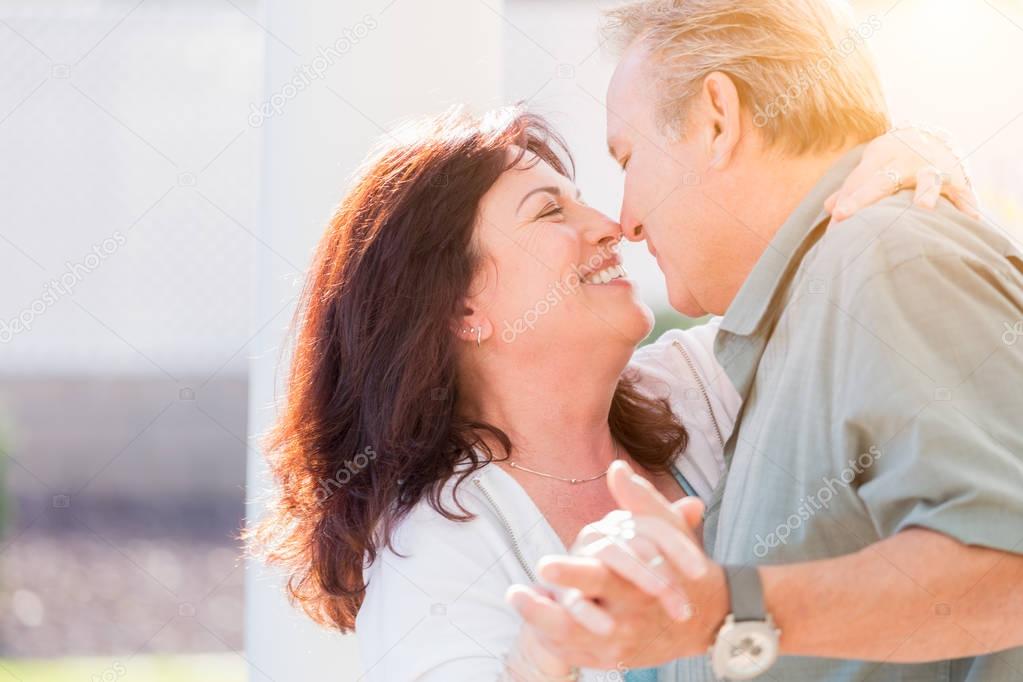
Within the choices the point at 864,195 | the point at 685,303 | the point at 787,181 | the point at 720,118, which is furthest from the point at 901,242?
the point at 685,303

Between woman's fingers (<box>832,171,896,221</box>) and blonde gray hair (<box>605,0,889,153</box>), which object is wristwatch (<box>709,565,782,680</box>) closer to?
woman's fingers (<box>832,171,896,221</box>)

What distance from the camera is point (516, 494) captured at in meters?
2.21

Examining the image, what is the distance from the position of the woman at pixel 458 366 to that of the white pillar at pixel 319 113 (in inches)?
4.0

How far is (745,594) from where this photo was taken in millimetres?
1340

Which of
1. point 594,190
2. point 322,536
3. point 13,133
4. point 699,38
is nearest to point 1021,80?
point 594,190

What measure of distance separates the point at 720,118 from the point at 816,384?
647 millimetres

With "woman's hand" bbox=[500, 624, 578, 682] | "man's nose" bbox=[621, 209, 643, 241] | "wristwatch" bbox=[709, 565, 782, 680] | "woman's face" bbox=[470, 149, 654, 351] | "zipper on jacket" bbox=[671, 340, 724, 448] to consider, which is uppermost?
"wristwatch" bbox=[709, 565, 782, 680]

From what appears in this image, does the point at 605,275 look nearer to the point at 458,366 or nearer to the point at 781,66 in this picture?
the point at 458,366

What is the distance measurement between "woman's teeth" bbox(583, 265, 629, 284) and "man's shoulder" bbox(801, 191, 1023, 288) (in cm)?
70

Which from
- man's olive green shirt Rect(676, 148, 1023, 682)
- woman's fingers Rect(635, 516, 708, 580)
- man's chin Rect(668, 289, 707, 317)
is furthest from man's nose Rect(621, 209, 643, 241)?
woman's fingers Rect(635, 516, 708, 580)

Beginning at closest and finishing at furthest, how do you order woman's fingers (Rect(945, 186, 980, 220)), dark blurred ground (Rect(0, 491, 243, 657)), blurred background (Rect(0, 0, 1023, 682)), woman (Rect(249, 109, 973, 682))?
woman's fingers (Rect(945, 186, 980, 220)), woman (Rect(249, 109, 973, 682)), blurred background (Rect(0, 0, 1023, 682)), dark blurred ground (Rect(0, 491, 243, 657))

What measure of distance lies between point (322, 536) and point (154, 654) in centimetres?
610

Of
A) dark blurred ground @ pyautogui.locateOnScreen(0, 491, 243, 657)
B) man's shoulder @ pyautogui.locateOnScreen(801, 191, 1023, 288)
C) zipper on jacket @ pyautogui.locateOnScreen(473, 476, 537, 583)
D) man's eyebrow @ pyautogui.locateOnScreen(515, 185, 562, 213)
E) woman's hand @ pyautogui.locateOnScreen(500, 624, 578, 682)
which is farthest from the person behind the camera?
dark blurred ground @ pyautogui.locateOnScreen(0, 491, 243, 657)

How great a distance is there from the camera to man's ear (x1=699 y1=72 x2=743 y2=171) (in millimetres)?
2002
